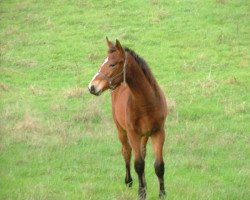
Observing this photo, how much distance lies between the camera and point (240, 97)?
12820 mm

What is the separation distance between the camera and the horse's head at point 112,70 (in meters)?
6.46

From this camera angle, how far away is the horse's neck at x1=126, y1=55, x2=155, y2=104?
6805 mm

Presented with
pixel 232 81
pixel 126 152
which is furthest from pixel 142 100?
pixel 232 81

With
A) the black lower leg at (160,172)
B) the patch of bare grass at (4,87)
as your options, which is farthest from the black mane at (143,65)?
the patch of bare grass at (4,87)

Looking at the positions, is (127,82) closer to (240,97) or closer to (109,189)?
(109,189)

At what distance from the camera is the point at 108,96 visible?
44.6 feet

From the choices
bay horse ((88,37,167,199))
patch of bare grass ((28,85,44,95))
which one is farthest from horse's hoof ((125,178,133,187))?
patch of bare grass ((28,85,44,95))

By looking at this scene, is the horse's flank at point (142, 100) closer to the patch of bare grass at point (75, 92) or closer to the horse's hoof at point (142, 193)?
the horse's hoof at point (142, 193)

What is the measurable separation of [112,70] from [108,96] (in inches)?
278

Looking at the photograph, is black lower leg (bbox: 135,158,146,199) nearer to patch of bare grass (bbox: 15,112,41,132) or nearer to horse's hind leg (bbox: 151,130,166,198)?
horse's hind leg (bbox: 151,130,166,198)

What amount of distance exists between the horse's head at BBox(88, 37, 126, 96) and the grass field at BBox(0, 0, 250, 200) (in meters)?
1.69

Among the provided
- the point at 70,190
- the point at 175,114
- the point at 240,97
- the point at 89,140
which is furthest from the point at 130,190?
the point at 240,97

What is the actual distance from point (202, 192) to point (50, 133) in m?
4.29

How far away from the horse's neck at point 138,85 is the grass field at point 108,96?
1440mm
